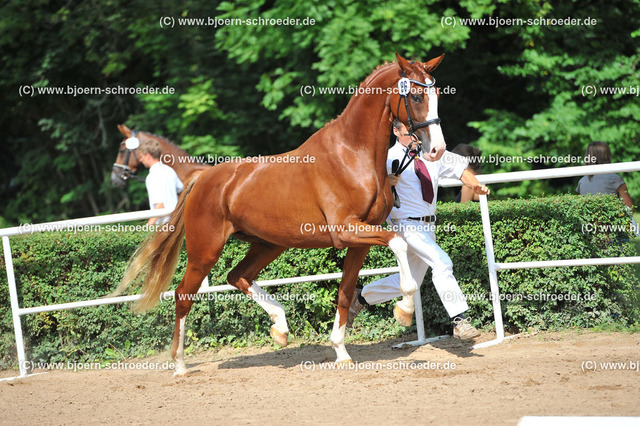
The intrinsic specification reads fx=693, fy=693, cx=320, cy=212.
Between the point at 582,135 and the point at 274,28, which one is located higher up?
the point at 274,28

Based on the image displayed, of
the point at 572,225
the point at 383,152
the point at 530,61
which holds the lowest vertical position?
the point at 572,225

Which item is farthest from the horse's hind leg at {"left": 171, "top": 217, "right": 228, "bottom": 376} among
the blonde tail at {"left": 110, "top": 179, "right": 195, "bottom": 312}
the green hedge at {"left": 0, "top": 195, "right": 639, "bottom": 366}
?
the green hedge at {"left": 0, "top": 195, "right": 639, "bottom": 366}

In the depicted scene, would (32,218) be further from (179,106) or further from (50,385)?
(50,385)

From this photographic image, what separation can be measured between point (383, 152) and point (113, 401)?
9.21 ft

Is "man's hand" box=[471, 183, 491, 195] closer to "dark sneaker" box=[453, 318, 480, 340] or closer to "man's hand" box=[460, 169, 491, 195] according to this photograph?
"man's hand" box=[460, 169, 491, 195]

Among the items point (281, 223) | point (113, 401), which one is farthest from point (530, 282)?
point (113, 401)

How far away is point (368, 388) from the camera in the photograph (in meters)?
4.84

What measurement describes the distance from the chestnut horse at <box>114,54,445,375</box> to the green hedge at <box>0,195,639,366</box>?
0.68 metres

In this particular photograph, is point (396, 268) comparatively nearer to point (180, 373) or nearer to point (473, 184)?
point (473, 184)

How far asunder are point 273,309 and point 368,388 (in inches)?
55.2

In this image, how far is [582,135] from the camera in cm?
1118

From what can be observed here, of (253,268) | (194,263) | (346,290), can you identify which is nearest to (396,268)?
(346,290)

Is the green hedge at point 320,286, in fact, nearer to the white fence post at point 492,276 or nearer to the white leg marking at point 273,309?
the white fence post at point 492,276

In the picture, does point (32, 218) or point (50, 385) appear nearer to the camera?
point (50, 385)
